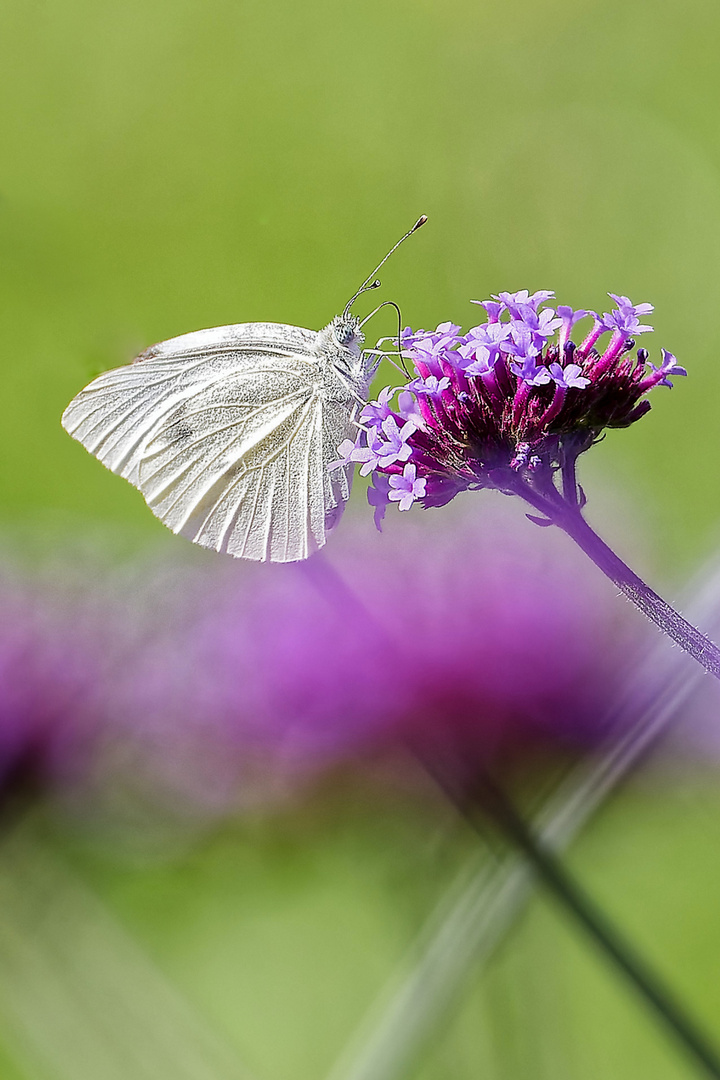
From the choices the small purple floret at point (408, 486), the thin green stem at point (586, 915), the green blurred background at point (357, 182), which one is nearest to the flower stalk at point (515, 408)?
the small purple floret at point (408, 486)

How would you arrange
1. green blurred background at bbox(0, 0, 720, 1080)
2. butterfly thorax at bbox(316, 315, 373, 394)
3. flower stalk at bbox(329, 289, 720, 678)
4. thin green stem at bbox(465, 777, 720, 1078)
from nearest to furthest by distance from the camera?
thin green stem at bbox(465, 777, 720, 1078)
flower stalk at bbox(329, 289, 720, 678)
butterfly thorax at bbox(316, 315, 373, 394)
green blurred background at bbox(0, 0, 720, 1080)

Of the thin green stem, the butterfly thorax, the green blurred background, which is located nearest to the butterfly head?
the butterfly thorax

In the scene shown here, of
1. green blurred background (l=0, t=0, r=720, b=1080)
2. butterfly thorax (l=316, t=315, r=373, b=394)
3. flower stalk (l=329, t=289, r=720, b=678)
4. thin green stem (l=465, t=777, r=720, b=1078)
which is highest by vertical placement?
green blurred background (l=0, t=0, r=720, b=1080)

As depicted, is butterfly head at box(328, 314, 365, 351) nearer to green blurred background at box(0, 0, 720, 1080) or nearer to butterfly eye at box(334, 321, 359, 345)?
butterfly eye at box(334, 321, 359, 345)

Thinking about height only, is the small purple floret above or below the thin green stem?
above

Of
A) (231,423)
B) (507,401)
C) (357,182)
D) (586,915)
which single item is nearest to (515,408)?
(507,401)

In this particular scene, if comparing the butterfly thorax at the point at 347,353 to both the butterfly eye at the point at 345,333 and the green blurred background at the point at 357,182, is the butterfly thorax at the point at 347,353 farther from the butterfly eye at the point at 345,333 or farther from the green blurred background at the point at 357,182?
the green blurred background at the point at 357,182

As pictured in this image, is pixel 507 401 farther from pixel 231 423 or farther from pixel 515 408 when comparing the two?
pixel 231 423
